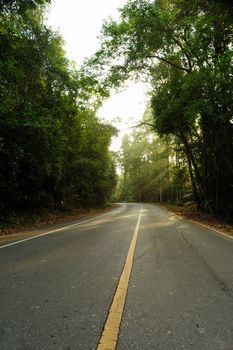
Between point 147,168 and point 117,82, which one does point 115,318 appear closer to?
point 117,82

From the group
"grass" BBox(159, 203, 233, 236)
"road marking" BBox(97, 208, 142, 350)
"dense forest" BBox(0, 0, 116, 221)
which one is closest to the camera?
"road marking" BBox(97, 208, 142, 350)

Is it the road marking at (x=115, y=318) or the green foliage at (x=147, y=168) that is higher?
the green foliage at (x=147, y=168)

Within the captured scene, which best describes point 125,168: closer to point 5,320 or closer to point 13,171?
point 13,171

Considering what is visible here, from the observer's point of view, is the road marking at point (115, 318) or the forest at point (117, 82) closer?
the road marking at point (115, 318)

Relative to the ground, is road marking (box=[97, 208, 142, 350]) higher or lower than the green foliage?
lower

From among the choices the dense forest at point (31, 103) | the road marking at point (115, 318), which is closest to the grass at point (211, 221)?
the road marking at point (115, 318)

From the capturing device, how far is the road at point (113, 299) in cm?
283

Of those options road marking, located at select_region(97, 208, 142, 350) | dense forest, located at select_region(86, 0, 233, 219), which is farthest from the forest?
road marking, located at select_region(97, 208, 142, 350)

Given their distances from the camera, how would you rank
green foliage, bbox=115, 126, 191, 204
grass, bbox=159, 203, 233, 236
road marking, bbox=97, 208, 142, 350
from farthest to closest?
1. green foliage, bbox=115, 126, 191, 204
2. grass, bbox=159, 203, 233, 236
3. road marking, bbox=97, 208, 142, 350

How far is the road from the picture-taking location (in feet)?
9.27

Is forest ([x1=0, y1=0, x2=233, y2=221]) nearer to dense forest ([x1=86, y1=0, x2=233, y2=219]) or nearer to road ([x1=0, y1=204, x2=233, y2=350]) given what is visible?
dense forest ([x1=86, y1=0, x2=233, y2=219])

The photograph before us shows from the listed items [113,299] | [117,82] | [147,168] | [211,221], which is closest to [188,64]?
[117,82]

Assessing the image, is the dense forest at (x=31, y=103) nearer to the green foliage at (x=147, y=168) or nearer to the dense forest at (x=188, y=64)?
the dense forest at (x=188, y=64)

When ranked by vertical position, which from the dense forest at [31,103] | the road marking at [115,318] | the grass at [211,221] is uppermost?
the dense forest at [31,103]
